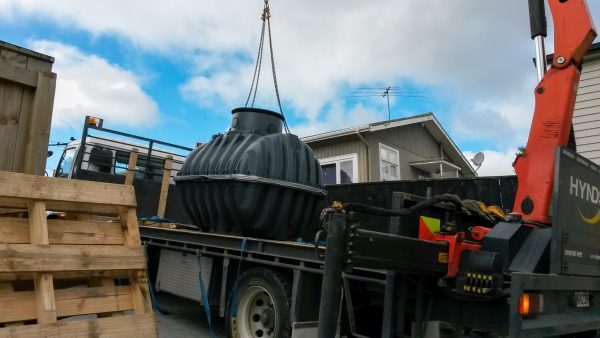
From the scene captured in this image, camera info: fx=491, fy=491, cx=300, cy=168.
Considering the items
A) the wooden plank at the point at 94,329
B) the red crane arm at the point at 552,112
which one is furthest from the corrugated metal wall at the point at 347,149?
the wooden plank at the point at 94,329

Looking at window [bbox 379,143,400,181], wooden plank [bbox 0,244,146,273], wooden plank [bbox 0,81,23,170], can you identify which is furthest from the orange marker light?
window [bbox 379,143,400,181]

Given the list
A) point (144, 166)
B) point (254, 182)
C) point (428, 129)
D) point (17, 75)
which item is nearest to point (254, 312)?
point (254, 182)

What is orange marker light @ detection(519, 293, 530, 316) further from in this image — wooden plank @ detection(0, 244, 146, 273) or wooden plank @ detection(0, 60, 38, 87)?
wooden plank @ detection(0, 60, 38, 87)

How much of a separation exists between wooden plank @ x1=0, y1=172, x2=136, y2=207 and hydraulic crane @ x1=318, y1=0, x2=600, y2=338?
4.57 ft

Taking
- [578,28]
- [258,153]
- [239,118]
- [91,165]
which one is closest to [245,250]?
[258,153]

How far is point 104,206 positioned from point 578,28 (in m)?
4.18

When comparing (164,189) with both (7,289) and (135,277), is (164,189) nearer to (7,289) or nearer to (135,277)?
(135,277)

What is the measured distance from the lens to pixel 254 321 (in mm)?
5625

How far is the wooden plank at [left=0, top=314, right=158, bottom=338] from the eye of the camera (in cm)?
251

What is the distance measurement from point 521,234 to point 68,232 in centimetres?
320

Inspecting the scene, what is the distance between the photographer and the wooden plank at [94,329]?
2.51 m

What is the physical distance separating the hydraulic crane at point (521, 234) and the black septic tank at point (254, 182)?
2643 mm

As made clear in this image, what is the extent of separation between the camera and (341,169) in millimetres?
15453

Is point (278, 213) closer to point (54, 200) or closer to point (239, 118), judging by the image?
point (239, 118)
